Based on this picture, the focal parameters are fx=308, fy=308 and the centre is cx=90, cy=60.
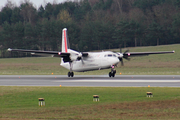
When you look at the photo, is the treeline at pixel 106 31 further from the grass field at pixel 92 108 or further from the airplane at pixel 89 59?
the grass field at pixel 92 108

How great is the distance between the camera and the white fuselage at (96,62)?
34.2 meters

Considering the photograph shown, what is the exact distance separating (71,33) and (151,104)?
283ft

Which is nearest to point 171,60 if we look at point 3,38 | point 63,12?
point 3,38

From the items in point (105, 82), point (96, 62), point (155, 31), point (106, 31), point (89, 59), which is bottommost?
point (105, 82)

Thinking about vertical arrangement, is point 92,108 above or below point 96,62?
below

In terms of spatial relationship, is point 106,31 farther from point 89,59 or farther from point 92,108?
point 92,108

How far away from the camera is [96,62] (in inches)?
1377

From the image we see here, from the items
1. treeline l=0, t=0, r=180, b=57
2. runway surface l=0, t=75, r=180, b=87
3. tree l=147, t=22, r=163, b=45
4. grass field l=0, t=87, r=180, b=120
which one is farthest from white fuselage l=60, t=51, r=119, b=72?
tree l=147, t=22, r=163, b=45

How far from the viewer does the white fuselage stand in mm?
34188

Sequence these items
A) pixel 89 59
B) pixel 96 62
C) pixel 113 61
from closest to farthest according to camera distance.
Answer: pixel 113 61 → pixel 96 62 → pixel 89 59

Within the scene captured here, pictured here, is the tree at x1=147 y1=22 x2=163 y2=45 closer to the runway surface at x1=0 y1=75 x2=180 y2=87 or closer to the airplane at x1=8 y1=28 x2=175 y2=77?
the airplane at x1=8 y1=28 x2=175 y2=77

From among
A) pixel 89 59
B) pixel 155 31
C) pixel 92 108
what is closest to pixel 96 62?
pixel 89 59

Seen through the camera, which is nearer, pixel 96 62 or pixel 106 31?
pixel 96 62

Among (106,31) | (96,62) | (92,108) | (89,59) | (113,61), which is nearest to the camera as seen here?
(92,108)
